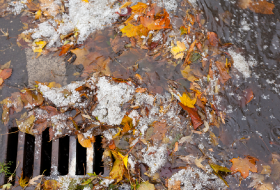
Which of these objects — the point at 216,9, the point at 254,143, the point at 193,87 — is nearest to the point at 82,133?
the point at 193,87

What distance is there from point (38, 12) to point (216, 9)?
69.2 inches

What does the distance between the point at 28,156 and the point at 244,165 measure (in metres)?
1.96

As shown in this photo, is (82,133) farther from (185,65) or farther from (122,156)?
(185,65)

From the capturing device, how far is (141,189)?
1.45 meters

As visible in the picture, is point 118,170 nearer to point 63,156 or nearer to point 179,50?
point 63,156

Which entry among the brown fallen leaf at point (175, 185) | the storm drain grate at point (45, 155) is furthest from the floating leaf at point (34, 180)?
the brown fallen leaf at point (175, 185)

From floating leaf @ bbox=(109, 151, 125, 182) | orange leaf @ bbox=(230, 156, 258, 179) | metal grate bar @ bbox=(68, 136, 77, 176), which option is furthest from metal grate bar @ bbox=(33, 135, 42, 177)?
orange leaf @ bbox=(230, 156, 258, 179)

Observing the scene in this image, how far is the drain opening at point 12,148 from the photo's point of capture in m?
1.54

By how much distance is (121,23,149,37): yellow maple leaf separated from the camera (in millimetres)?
1607

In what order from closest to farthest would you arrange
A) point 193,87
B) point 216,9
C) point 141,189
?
point 141,189
point 193,87
point 216,9

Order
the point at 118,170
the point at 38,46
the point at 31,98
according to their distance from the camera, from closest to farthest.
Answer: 1. the point at 118,170
2. the point at 31,98
3. the point at 38,46

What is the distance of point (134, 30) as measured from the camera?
1.61 m

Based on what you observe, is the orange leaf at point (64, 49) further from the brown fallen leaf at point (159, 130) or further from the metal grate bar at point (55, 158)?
the brown fallen leaf at point (159, 130)

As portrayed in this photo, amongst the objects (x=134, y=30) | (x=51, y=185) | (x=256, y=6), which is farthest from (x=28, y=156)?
(x=256, y=6)
